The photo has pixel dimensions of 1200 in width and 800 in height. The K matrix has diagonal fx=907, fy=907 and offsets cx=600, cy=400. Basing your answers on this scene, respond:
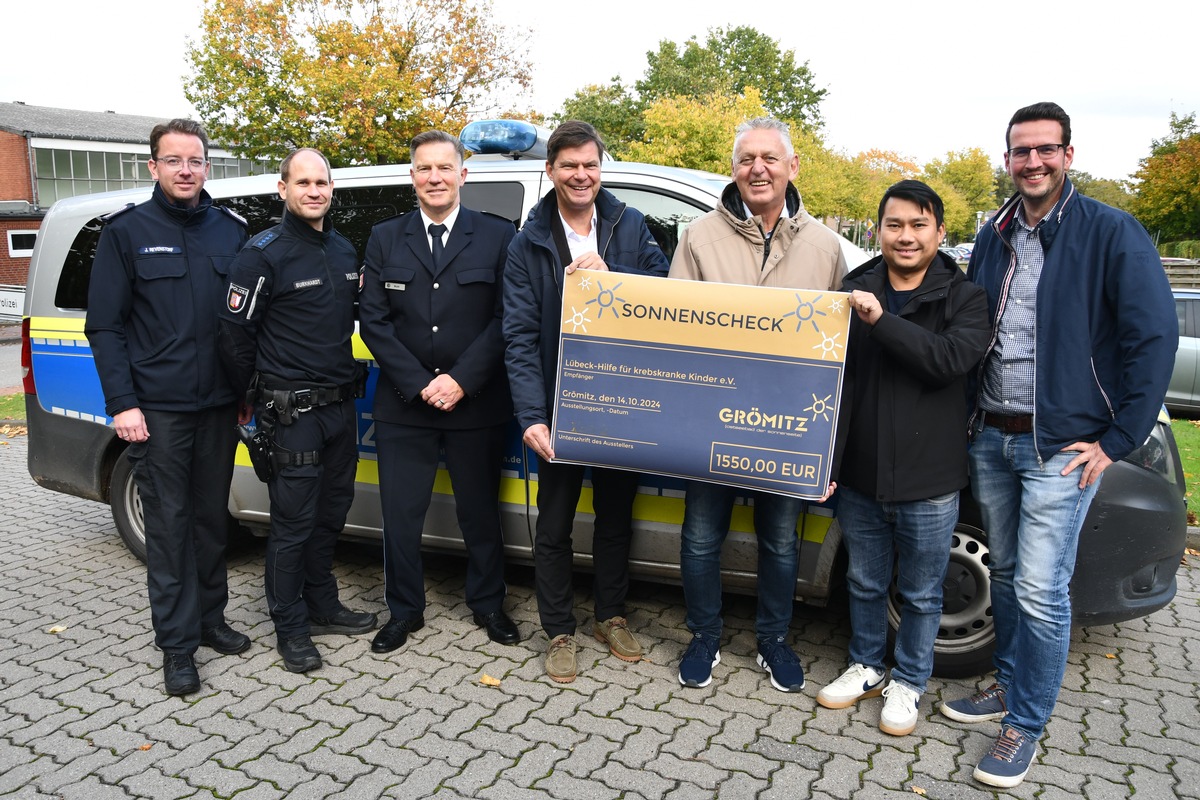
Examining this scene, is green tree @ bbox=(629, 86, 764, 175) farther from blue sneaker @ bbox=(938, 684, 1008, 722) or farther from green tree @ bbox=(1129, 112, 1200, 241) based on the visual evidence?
blue sneaker @ bbox=(938, 684, 1008, 722)

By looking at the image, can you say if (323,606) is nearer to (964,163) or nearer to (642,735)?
(642,735)

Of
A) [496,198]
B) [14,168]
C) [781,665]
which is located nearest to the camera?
[781,665]

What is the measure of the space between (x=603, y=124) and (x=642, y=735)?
45.5 meters

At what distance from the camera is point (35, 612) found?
13.7 feet

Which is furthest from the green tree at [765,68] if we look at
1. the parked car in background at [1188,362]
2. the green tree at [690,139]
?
the parked car in background at [1188,362]

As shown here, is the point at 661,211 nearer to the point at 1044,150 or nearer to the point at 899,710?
the point at 1044,150

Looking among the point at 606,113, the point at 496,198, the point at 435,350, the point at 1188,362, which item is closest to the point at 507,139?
the point at 496,198

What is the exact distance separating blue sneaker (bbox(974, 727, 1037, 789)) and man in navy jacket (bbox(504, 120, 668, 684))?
135cm

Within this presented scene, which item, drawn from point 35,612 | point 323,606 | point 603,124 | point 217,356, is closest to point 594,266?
point 217,356

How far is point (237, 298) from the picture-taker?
3367 mm

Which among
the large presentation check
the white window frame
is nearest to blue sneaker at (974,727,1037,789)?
Answer: the large presentation check

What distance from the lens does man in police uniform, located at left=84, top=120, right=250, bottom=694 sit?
331cm

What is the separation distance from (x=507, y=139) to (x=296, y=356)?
1.49m

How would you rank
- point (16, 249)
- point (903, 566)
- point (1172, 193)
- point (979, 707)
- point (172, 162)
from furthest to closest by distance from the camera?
point (1172, 193) < point (16, 249) < point (172, 162) < point (979, 707) < point (903, 566)
